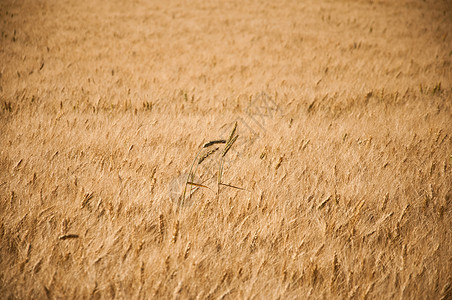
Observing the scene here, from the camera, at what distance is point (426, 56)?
14.9 feet

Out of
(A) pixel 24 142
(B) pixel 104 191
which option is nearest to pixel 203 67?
(A) pixel 24 142

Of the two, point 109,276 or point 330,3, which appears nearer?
point 109,276

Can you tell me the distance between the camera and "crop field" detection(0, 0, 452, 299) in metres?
1.00

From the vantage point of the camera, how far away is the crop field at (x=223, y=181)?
1.00 m

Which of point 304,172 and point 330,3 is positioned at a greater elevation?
point 330,3

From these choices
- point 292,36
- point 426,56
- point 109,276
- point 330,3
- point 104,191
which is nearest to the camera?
point 109,276

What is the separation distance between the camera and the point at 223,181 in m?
1.56

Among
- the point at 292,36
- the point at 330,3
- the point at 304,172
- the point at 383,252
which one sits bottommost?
the point at 383,252

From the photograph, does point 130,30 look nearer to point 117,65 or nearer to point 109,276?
point 117,65

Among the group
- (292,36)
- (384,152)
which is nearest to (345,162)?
(384,152)

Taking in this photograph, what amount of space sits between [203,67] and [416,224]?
3591 millimetres

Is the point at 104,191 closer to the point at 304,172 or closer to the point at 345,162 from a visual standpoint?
the point at 304,172

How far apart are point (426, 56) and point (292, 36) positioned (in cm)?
262

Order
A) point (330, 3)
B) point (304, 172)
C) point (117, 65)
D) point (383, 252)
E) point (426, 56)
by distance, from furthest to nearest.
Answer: point (330, 3)
point (426, 56)
point (117, 65)
point (304, 172)
point (383, 252)
